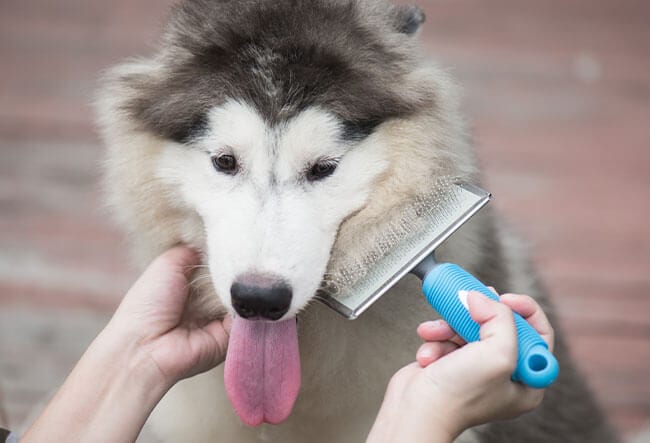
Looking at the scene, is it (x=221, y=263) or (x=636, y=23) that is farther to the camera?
(x=636, y=23)

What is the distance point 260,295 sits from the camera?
1516 mm

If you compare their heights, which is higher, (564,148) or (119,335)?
(119,335)

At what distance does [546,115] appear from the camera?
4.42 metres

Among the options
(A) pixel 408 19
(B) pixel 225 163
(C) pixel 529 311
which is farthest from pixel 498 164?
(C) pixel 529 311

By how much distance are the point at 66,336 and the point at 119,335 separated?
4.91 ft

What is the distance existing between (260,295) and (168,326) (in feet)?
1.21

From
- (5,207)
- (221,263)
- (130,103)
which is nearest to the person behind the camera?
(221,263)

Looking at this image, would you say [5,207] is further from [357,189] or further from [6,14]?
[357,189]

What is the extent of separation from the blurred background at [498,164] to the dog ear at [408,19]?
3.51 feet

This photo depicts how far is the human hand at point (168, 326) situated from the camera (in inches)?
69.4

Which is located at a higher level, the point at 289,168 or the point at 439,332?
the point at 289,168

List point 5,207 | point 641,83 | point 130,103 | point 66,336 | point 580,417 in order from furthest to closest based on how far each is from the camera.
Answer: point 641,83 < point 5,207 < point 66,336 < point 580,417 < point 130,103

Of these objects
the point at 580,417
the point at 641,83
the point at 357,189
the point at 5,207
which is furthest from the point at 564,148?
the point at 357,189

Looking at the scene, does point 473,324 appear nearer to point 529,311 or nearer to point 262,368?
point 529,311
